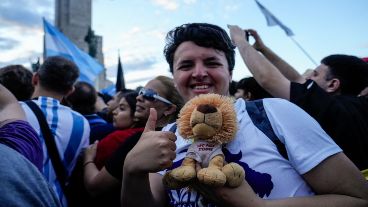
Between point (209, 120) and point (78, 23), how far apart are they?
2427 cm

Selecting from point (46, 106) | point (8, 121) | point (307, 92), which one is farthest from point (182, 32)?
point (46, 106)

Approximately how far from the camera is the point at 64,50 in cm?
728

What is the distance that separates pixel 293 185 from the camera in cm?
139

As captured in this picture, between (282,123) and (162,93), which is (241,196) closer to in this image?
(282,123)

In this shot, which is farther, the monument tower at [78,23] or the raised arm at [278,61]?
the monument tower at [78,23]

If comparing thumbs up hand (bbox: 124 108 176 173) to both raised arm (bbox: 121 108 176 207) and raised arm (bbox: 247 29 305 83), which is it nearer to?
raised arm (bbox: 121 108 176 207)

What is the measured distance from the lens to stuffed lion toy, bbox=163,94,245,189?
4.04ft

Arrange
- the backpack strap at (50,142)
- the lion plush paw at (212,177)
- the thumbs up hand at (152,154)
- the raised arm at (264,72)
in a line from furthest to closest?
1. the backpack strap at (50,142)
2. the raised arm at (264,72)
3. the thumbs up hand at (152,154)
4. the lion plush paw at (212,177)

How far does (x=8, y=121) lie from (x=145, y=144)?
2.79ft

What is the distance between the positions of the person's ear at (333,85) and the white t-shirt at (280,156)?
4.79ft

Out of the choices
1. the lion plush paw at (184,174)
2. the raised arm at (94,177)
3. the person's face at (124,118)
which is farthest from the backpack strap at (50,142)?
the lion plush paw at (184,174)

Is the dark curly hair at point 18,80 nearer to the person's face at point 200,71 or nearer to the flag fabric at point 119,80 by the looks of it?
the person's face at point 200,71

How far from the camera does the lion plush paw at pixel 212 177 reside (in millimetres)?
1175

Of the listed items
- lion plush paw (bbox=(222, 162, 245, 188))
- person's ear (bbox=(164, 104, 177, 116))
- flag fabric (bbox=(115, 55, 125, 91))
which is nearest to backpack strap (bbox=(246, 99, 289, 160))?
lion plush paw (bbox=(222, 162, 245, 188))
